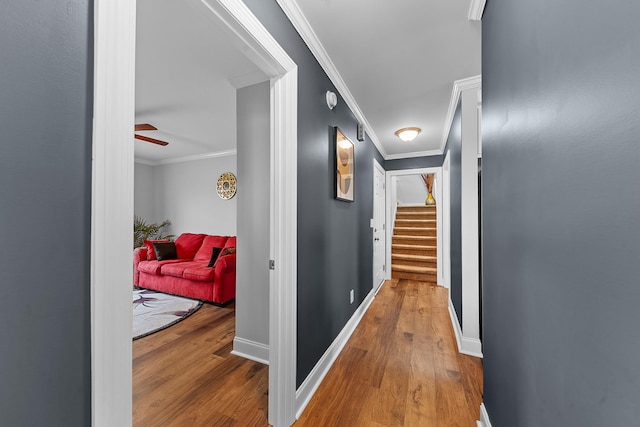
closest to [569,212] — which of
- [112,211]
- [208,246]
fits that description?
[112,211]

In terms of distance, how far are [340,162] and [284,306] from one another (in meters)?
1.34

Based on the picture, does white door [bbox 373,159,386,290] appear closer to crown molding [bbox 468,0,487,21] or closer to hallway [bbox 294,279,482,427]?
hallway [bbox 294,279,482,427]

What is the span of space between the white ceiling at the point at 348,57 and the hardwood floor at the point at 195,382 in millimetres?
2132

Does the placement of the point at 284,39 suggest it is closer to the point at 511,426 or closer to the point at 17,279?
the point at 17,279

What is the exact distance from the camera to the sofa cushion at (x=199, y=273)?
342 cm

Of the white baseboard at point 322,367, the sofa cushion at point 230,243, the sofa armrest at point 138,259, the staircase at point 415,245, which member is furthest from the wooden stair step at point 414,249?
the sofa armrest at point 138,259

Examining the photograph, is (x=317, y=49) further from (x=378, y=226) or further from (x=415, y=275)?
(x=415, y=275)

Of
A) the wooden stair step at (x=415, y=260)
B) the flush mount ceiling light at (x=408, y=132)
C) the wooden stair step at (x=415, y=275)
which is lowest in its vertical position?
the wooden stair step at (x=415, y=275)

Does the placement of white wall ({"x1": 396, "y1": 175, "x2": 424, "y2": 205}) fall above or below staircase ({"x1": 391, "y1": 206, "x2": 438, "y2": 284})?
above

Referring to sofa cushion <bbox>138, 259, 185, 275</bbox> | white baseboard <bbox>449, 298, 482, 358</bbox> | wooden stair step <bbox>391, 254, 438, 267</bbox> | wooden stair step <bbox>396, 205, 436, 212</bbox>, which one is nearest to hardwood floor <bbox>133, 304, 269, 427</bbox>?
sofa cushion <bbox>138, 259, 185, 275</bbox>

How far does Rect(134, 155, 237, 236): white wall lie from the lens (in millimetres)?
5164

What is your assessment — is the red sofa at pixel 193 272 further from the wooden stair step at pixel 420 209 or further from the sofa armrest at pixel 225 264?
the wooden stair step at pixel 420 209

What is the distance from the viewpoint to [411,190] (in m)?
7.47

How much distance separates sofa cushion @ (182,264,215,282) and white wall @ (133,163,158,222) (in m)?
2.90
